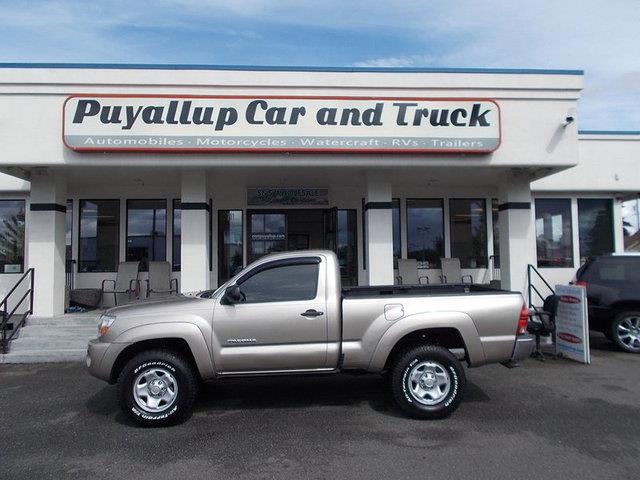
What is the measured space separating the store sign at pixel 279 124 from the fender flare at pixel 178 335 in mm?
5008

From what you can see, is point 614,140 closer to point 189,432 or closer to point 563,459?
point 563,459

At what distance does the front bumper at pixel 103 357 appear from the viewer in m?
5.66

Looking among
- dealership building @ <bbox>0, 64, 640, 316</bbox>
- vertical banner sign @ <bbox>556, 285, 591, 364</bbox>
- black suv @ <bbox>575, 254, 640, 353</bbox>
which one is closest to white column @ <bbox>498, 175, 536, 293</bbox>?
dealership building @ <bbox>0, 64, 640, 316</bbox>

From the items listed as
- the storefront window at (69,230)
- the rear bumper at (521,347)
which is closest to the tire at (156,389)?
the rear bumper at (521,347)

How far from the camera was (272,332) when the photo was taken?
573 cm

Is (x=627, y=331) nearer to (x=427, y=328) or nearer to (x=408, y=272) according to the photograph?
(x=408, y=272)

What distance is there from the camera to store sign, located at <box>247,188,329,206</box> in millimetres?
13563

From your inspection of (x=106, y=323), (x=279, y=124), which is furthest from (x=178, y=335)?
(x=279, y=124)

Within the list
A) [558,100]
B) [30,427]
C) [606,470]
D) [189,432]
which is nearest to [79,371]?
[30,427]

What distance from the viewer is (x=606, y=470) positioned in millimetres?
4391

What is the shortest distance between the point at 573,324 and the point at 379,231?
4156mm

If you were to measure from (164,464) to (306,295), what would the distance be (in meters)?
2.28

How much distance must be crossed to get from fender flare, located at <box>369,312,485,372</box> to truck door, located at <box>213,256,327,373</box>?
65 centimetres

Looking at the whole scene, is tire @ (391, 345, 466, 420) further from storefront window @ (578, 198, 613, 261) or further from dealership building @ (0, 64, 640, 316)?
storefront window @ (578, 198, 613, 261)
